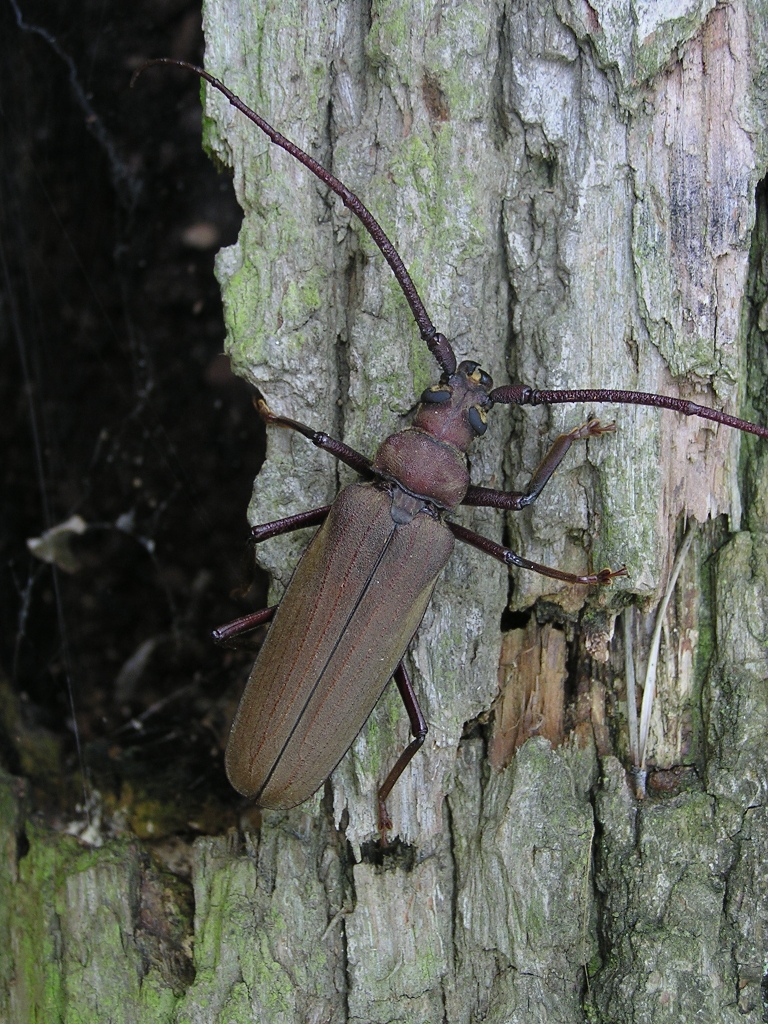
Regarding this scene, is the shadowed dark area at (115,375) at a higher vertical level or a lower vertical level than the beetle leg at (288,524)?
higher

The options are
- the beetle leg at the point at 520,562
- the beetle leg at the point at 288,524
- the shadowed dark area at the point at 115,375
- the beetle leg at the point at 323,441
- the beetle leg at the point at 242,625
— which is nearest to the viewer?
the beetle leg at the point at 520,562

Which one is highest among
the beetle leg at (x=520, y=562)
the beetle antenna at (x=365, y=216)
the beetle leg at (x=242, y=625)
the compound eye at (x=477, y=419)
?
the beetle antenna at (x=365, y=216)

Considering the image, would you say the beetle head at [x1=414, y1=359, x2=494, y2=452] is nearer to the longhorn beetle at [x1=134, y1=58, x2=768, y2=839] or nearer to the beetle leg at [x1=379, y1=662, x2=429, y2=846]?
the longhorn beetle at [x1=134, y1=58, x2=768, y2=839]

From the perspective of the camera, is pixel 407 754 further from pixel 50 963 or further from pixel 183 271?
pixel 183 271

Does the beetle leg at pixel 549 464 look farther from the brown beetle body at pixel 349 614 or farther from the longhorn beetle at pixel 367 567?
the brown beetle body at pixel 349 614

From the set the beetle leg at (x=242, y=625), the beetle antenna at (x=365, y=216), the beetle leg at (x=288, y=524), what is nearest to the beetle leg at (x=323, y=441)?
the beetle leg at (x=288, y=524)

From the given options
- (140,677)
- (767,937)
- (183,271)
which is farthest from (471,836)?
(183,271)
